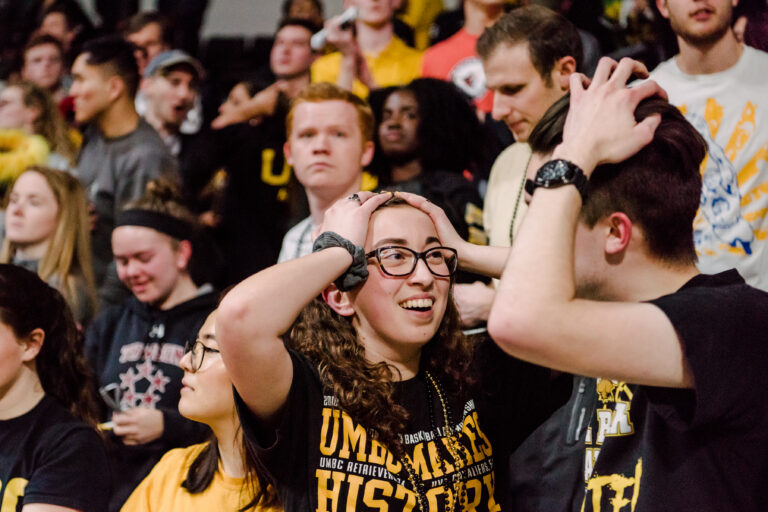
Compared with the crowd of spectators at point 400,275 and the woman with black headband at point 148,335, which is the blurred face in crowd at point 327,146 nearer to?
the crowd of spectators at point 400,275

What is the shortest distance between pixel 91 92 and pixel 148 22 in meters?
1.43

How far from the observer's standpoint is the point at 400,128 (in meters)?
4.26

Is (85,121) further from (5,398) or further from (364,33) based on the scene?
(5,398)

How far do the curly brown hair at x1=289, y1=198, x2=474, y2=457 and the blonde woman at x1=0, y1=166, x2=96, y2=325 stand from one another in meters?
2.22

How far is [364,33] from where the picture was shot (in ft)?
17.2

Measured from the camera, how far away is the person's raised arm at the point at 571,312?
1628 mm

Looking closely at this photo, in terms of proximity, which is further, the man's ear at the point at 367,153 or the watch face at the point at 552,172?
the man's ear at the point at 367,153

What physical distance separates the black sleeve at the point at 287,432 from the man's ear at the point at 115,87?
350 cm

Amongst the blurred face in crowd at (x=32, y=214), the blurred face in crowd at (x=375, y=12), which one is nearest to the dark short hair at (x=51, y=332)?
the blurred face in crowd at (x=32, y=214)

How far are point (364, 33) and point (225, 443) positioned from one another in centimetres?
309

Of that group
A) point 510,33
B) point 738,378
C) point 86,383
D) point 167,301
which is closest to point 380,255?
point 738,378

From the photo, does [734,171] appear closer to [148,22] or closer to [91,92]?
[91,92]

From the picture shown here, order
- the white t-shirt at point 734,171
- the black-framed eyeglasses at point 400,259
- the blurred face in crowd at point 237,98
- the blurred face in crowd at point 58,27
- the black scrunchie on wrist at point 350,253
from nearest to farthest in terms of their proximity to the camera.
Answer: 1. the black scrunchie on wrist at point 350,253
2. the black-framed eyeglasses at point 400,259
3. the white t-shirt at point 734,171
4. the blurred face in crowd at point 237,98
5. the blurred face in crowd at point 58,27

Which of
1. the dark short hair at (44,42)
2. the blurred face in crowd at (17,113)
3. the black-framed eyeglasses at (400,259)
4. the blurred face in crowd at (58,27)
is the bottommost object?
the black-framed eyeglasses at (400,259)
